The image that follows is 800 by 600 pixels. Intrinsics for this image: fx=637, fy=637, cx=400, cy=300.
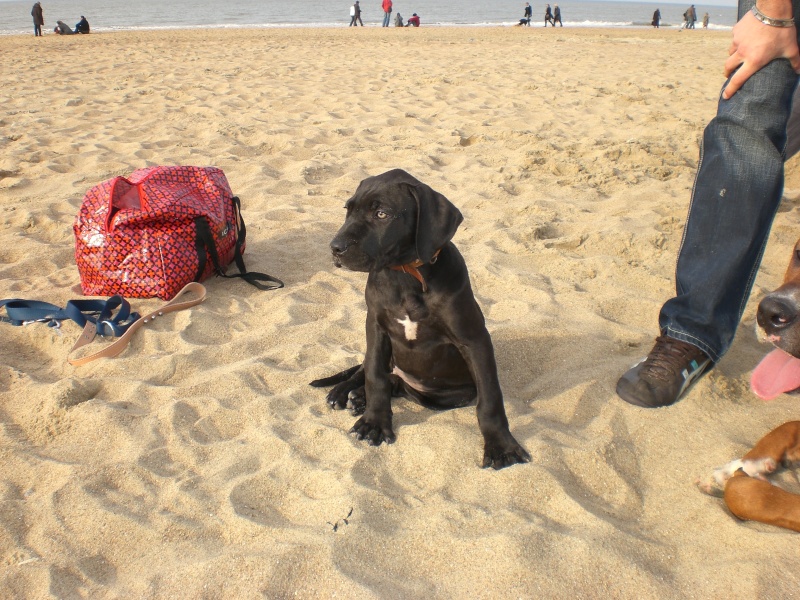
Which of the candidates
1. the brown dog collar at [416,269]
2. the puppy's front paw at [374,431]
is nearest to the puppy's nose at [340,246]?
the brown dog collar at [416,269]

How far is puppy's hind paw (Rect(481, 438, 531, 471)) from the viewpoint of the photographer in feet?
7.77

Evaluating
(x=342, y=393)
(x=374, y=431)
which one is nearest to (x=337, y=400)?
(x=342, y=393)

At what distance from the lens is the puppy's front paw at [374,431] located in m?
2.55

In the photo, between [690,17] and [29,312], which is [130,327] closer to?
[29,312]

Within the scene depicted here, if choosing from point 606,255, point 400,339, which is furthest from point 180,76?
point 400,339

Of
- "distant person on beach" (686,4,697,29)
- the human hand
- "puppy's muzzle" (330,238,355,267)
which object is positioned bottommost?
"puppy's muzzle" (330,238,355,267)

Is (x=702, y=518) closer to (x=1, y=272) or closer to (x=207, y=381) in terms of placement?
(x=207, y=381)

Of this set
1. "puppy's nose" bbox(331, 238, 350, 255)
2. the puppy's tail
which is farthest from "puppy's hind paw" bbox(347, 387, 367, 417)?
"puppy's nose" bbox(331, 238, 350, 255)

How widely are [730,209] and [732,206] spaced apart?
14 mm

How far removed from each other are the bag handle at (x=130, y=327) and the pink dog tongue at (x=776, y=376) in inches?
112

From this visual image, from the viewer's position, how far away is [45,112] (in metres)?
7.84

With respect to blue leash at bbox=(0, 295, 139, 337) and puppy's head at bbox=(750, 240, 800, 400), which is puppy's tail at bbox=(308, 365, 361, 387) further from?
puppy's head at bbox=(750, 240, 800, 400)

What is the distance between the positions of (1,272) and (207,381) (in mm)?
1961

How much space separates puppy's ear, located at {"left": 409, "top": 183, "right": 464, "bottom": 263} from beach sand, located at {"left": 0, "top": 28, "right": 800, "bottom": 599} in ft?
2.55
